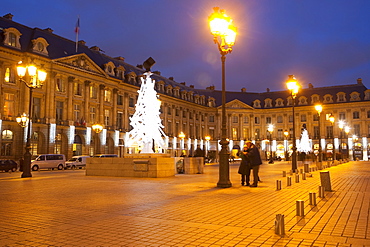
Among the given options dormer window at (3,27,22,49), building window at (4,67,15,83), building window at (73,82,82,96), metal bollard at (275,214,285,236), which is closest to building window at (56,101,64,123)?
building window at (73,82,82,96)

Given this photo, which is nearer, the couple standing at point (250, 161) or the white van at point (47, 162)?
the couple standing at point (250, 161)

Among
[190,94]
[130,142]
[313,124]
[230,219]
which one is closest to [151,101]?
[130,142]

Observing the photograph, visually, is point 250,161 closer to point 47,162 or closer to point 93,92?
point 47,162

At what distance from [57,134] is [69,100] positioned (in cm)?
517

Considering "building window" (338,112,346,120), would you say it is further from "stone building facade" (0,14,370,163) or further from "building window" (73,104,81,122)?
"building window" (73,104,81,122)

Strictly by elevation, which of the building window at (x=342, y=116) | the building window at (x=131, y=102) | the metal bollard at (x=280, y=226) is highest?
the building window at (x=131, y=102)

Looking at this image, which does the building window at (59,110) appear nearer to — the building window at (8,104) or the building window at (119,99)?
the building window at (8,104)

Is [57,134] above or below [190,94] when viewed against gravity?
below

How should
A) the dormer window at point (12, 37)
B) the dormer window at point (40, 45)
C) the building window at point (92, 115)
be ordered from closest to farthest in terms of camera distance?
the dormer window at point (12, 37)
the dormer window at point (40, 45)
the building window at point (92, 115)

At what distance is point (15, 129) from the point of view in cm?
4303

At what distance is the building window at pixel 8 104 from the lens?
42625 mm

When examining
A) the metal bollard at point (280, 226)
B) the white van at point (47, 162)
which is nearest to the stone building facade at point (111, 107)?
the white van at point (47, 162)

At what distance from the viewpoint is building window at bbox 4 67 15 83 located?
43219 mm

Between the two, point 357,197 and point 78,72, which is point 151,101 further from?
point 78,72
